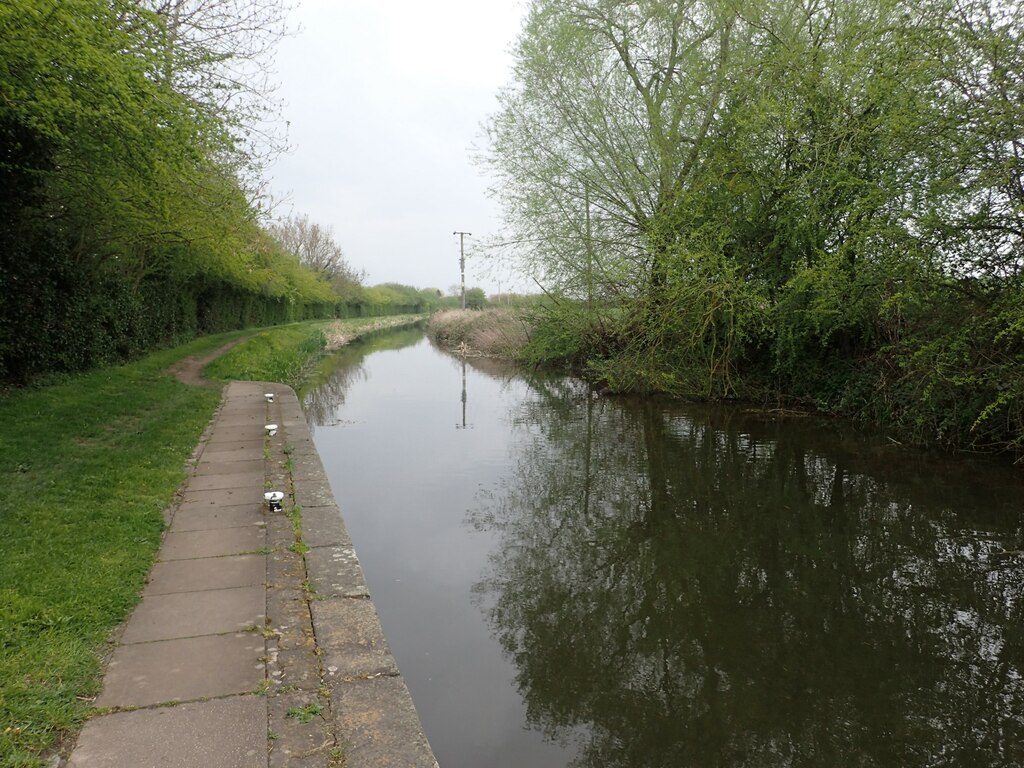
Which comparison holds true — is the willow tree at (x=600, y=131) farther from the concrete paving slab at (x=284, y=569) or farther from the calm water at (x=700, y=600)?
the concrete paving slab at (x=284, y=569)

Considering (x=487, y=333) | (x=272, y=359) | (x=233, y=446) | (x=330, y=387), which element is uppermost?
(x=487, y=333)

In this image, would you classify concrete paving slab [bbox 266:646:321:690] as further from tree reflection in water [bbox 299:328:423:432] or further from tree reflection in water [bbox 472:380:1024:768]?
tree reflection in water [bbox 299:328:423:432]

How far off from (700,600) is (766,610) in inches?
16.9

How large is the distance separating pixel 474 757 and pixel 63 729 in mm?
1734

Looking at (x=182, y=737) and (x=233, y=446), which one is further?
(x=233, y=446)

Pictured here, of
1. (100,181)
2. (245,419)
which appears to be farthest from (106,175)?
(245,419)

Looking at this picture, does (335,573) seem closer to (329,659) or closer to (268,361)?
(329,659)

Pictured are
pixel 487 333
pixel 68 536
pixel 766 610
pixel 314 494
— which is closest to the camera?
pixel 68 536

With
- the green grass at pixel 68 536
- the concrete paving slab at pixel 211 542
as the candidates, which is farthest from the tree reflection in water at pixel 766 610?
the green grass at pixel 68 536

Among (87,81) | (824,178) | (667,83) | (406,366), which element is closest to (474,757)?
(87,81)

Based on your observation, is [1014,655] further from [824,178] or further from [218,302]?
[218,302]

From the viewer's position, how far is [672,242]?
11.8m

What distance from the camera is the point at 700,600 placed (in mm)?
4410

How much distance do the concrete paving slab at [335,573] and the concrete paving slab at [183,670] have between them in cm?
62
